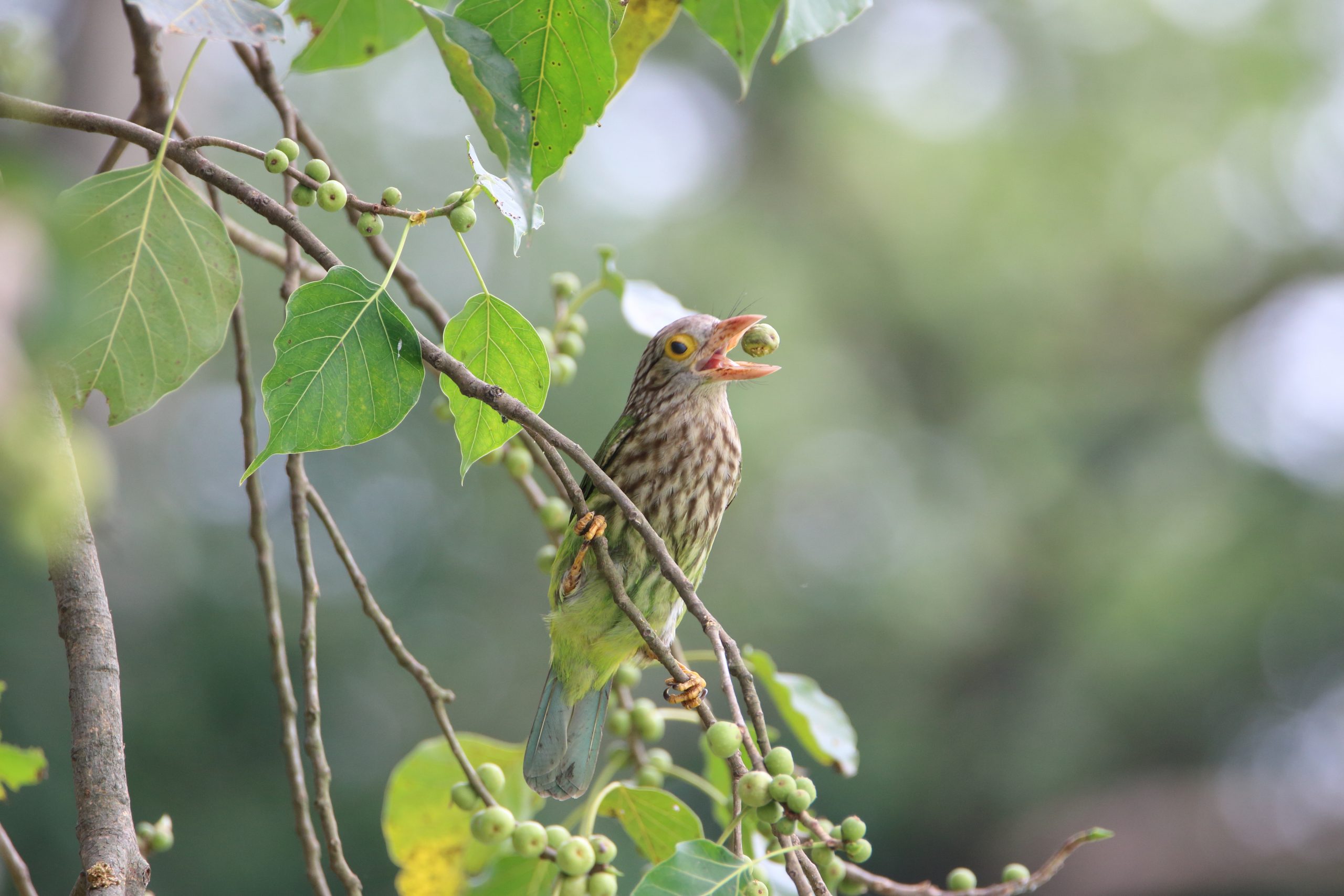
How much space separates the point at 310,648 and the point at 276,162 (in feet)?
2.77

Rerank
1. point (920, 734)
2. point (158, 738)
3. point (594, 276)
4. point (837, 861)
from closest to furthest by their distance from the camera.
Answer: point (837, 861) → point (158, 738) → point (594, 276) → point (920, 734)

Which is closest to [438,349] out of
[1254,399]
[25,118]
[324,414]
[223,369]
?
[324,414]

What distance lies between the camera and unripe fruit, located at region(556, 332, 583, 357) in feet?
8.03

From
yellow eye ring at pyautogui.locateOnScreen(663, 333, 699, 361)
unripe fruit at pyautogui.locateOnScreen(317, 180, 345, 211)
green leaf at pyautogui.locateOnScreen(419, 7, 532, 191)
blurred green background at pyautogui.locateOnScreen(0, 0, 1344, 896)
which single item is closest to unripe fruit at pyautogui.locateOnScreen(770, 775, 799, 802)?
green leaf at pyautogui.locateOnScreen(419, 7, 532, 191)

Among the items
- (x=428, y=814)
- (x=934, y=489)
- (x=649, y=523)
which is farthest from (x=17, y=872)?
(x=934, y=489)

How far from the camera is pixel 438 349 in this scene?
147 cm

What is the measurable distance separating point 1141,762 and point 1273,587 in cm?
231

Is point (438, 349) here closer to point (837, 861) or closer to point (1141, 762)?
point (837, 861)

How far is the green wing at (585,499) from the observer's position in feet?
7.38

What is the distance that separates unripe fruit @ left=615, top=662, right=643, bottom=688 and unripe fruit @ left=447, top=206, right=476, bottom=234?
55.0 inches

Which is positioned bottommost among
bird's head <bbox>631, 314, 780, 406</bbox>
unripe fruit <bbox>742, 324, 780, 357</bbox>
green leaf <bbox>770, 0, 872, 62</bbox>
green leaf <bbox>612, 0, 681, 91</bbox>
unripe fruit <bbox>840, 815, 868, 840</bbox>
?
unripe fruit <bbox>840, 815, 868, 840</bbox>

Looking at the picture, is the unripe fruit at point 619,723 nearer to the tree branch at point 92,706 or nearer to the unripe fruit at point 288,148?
the tree branch at point 92,706

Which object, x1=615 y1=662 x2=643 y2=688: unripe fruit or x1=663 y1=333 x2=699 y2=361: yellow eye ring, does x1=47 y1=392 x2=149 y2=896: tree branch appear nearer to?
x1=615 y1=662 x2=643 y2=688: unripe fruit

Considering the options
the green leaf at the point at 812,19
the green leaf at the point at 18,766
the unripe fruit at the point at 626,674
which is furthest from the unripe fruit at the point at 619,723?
the green leaf at the point at 812,19
